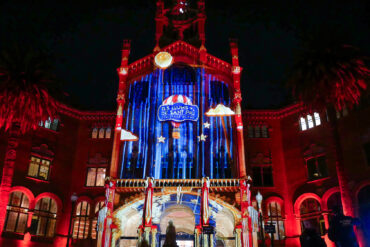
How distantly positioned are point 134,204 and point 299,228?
1603 centimetres

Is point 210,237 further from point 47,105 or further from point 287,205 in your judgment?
point 47,105

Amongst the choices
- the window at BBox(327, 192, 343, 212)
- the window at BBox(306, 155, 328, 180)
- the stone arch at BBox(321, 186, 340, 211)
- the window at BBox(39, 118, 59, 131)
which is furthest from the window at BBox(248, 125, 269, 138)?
the window at BBox(39, 118, 59, 131)

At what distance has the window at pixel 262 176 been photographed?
126ft

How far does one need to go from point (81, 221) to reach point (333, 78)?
27637 millimetres

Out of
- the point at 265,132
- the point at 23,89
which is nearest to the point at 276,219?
the point at 265,132

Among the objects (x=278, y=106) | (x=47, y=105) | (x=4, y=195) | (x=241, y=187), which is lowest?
(x=4, y=195)

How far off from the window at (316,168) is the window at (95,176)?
2163 cm

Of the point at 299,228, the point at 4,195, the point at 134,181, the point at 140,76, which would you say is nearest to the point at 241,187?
the point at 299,228

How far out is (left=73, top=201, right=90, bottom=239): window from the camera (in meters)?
36.9

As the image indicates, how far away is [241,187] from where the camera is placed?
108ft

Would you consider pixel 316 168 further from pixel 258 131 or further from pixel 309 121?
pixel 258 131

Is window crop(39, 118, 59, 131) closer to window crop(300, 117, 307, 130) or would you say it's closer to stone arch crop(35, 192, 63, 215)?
stone arch crop(35, 192, 63, 215)

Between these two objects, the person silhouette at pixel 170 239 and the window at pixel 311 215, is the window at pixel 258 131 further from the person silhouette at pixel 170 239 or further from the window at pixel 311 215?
the person silhouette at pixel 170 239

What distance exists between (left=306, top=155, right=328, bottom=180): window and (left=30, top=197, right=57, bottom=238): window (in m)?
25.9
